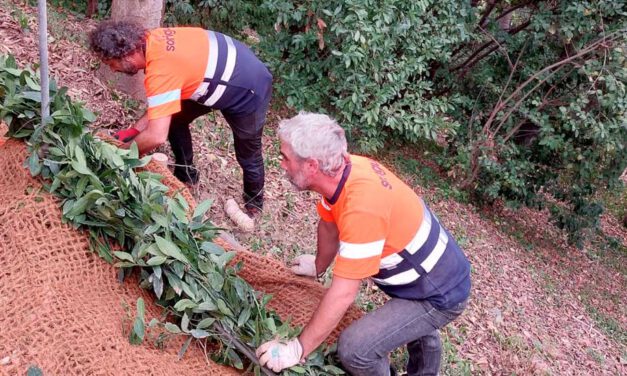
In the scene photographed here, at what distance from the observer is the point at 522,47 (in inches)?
311

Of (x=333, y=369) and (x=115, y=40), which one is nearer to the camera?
(x=333, y=369)

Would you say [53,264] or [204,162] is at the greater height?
[53,264]

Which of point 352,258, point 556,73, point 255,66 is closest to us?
point 352,258

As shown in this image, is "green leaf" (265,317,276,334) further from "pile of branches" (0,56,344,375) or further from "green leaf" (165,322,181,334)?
"green leaf" (165,322,181,334)

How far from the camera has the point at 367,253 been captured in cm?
241

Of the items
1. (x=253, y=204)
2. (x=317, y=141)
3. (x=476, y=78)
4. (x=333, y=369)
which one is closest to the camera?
(x=317, y=141)

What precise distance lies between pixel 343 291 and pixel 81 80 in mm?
3181

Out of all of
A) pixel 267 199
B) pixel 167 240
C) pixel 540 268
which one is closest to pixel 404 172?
pixel 540 268

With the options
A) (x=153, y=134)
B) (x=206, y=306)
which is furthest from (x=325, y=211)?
(x=153, y=134)

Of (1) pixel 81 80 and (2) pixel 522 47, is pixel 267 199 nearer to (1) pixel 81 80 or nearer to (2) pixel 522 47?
(1) pixel 81 80

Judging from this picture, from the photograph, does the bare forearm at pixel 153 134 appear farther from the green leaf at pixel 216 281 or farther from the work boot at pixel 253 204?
the work boot at pixel 253 204

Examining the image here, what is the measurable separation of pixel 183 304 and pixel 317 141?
0.97m

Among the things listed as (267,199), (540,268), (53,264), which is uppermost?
(53,264)

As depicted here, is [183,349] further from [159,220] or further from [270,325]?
[159,220]
